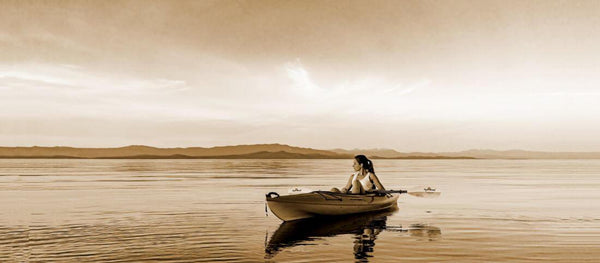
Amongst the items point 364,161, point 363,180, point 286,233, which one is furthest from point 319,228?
point 363,180

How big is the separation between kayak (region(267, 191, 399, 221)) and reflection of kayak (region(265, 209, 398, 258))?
0.32 meters

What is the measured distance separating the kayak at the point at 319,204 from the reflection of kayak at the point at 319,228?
0.32 metres

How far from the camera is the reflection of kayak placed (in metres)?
17.7

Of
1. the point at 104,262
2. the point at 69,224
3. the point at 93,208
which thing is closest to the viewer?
the point at 104,262

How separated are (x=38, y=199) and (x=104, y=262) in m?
23.4

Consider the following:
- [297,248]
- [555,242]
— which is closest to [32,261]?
[297,248]

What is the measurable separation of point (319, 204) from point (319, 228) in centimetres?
197

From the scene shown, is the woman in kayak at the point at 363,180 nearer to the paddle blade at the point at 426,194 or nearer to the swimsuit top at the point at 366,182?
the swimsuit top at the point at 366,182

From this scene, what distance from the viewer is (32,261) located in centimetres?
1430

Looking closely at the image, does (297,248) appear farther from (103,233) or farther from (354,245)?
(103,233)

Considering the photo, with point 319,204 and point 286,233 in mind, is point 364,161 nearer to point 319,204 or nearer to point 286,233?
point 319,204

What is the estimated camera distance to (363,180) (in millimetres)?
25062

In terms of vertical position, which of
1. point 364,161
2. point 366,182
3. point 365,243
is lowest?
point 365,243

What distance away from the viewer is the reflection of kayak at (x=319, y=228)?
1766 cm
